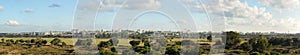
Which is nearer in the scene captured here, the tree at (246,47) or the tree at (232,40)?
the tree at (246,47)

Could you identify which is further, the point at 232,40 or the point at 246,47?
the point at 232,40

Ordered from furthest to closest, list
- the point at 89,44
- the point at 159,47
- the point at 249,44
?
the point at 249,44, the point at 159,47, the point at 89,44

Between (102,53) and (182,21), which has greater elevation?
(182,21)

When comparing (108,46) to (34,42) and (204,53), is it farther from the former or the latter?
(34,42)

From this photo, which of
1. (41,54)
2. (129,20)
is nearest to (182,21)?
(129,20)

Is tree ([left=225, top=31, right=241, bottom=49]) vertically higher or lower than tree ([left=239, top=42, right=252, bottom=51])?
higher

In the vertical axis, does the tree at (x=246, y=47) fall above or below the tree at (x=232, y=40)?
below

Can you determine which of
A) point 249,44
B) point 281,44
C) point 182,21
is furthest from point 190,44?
point 281,44

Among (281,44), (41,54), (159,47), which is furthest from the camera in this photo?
(281,44)

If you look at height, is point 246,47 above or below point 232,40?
below

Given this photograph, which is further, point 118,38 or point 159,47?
point 159,47

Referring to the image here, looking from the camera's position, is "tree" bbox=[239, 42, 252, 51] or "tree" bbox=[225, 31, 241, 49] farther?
"tree" bbox=[225, 31, 241, 49]
